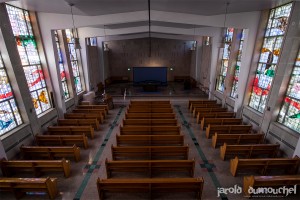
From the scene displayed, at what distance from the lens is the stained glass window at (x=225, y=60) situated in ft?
34.5

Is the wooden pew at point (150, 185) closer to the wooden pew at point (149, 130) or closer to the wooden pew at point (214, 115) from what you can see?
the wooden pew at point (149, 130)

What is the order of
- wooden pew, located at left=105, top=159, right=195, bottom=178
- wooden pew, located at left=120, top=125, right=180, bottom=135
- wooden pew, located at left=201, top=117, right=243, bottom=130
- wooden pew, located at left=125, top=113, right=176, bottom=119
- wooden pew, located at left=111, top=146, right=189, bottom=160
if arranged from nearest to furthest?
wooden pew, located at left=105, top=159, right=195, bottom=178 → wooden pew, located at left=111, top=146, right=189, bottom=160 → wooden pew, located at left=120, top=125, right=180, bottom=135 → wooden pew, located at left=201, top=117, right=243, bottom=130 → wooden pew, located at left=125, top=113, right=176, bottom=119

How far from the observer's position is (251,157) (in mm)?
5973

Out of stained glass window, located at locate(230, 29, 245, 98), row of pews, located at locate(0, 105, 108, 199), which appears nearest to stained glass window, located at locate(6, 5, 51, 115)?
row of pews, located at locate(0, 105, 108, 199)

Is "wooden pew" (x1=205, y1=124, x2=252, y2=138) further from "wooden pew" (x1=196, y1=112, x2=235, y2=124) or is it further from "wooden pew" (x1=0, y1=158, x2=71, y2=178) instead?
"wooden pew" (x1=0, y1=158, x2=71, y2=178)

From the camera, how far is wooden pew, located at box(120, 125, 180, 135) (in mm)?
6773

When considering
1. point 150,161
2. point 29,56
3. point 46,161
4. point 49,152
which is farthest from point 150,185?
point 29,56

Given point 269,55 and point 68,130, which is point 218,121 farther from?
point 68,130

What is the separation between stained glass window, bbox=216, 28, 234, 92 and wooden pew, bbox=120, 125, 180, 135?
239 inches

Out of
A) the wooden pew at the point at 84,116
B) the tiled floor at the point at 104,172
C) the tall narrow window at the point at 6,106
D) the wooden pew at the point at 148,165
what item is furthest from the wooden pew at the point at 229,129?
the tall narrow window at the point at 6,106

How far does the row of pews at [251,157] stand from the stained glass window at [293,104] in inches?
34.9

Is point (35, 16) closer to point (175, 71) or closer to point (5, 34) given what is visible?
point (5, 34)

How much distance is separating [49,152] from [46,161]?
2.82 feet

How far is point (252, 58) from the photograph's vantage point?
26.0 feet
